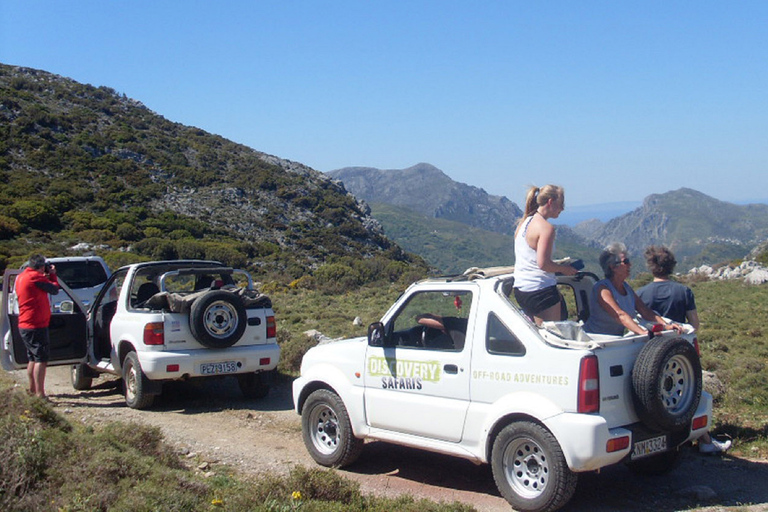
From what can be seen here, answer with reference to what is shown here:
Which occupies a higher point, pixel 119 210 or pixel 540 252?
pixel 119 210

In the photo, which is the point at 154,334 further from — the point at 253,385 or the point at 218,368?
the point at 253,385

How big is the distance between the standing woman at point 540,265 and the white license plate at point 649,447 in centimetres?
126

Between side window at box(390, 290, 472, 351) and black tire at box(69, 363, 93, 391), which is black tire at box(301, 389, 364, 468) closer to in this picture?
side window at box(390, 290, 472, 351)

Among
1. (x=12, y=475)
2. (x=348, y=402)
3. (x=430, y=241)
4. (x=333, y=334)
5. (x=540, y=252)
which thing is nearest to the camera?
(x=12, y=475)

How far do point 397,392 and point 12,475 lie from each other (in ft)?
9.96

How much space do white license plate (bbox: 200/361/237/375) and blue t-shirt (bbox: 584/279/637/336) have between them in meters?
4.74

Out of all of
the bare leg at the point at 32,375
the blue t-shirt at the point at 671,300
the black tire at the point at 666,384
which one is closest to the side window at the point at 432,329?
the black tire at the point at 666,384

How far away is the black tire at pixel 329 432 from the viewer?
21.8 feet

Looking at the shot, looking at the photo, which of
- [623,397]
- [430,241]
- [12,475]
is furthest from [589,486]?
[430,241]

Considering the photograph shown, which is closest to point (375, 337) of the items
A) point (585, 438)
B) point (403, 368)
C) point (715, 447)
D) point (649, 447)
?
point (403, 368)

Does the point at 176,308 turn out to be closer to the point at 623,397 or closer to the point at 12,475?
the point at 12,475

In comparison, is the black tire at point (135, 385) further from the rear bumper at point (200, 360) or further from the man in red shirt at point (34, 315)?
the man in red shirt at point (34, 315)

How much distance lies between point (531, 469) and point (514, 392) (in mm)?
575

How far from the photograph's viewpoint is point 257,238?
50.6 meters
